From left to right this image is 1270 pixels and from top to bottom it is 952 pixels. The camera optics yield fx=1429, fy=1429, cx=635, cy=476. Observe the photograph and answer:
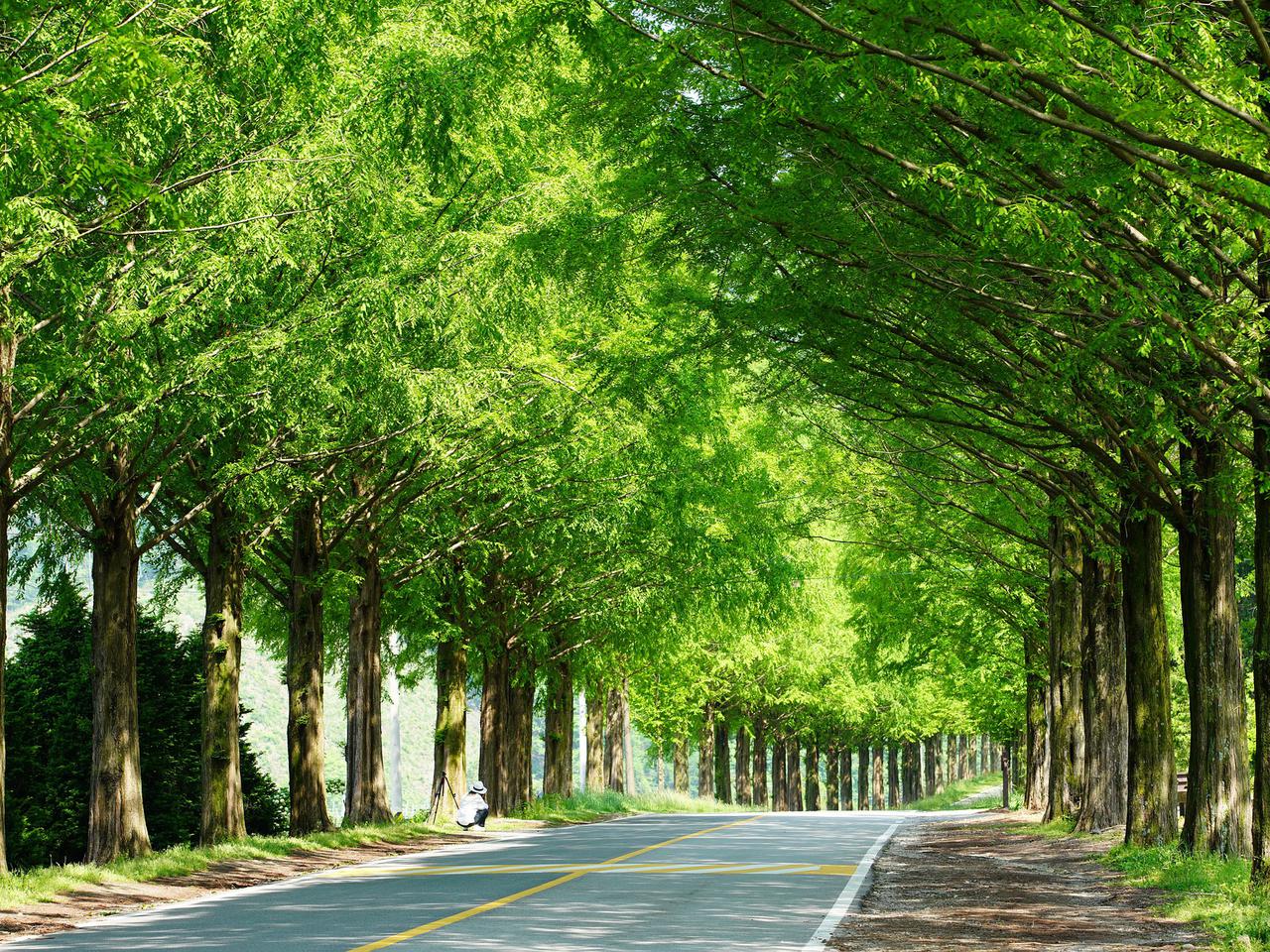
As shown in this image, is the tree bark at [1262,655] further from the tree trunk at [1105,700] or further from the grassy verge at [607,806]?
the grassy verge at [607,806]

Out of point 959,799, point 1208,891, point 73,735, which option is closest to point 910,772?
point 959,799

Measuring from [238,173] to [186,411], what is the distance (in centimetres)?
260

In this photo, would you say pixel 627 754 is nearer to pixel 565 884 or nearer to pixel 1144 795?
pixel 1144 795

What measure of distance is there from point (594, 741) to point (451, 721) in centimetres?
1653

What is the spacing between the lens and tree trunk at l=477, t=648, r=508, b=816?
32.5 meters

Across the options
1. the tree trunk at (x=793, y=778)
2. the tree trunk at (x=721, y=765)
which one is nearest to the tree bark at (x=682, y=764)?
the tree trunk at (x=721, y=765)

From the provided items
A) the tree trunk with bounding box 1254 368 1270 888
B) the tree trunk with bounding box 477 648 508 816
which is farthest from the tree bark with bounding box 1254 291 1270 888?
the tree trunk with bounding box 477 648 508 816

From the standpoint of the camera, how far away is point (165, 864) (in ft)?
51.9

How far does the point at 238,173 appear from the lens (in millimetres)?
13195

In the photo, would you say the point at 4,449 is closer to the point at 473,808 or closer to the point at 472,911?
the point at 472,911

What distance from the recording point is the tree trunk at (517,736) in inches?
1346

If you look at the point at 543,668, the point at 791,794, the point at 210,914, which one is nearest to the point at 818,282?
the point at 210,914

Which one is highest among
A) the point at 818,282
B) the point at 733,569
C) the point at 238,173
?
the point at 238,173

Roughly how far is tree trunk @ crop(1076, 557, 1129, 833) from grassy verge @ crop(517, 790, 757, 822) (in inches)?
516
